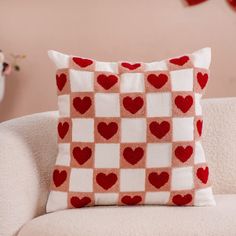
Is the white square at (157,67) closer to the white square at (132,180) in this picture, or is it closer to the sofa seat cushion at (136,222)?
the white square at (132,180)

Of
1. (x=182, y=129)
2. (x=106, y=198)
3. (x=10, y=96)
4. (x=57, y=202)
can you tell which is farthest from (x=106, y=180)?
(x=10, y=96)

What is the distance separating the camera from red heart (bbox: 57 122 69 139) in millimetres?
1588

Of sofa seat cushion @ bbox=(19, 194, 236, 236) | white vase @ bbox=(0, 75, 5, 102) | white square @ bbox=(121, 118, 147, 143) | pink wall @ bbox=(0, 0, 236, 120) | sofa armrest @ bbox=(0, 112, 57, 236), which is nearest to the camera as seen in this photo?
sofa seat cushion @ bbox=(19, 194, 236, 236)

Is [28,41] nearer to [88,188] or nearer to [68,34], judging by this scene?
[68,34]

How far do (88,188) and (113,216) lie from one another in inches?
5.7

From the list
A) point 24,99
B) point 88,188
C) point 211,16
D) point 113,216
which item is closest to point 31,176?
point 88,188

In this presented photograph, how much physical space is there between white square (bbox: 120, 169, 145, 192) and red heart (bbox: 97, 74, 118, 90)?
251 millimetres

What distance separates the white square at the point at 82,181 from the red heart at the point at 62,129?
0.39ft

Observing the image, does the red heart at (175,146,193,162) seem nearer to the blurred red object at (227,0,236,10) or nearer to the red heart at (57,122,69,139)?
the red heart at (57,122,69,139)

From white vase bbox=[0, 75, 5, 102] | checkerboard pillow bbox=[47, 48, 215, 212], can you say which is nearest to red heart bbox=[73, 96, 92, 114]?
checkerboard pillow bbox=[47, 48, 215, 212]

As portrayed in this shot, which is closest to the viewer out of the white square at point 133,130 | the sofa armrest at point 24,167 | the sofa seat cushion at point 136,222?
the sofa seat cushion at point 136,222

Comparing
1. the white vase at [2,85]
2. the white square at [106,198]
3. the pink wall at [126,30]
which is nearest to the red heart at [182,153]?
the white square at [106,198]

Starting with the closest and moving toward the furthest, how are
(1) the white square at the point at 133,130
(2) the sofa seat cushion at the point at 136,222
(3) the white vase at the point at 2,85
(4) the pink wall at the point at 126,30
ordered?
1. (2) the sofa seat cushion at the point at 136,222
2. (1) the white square at the point at 133,130
3. (3) the white vase at the point at 2,85
4. (4) the pink wall at the point at 126,30

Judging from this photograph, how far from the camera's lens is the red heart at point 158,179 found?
1.56 metres
